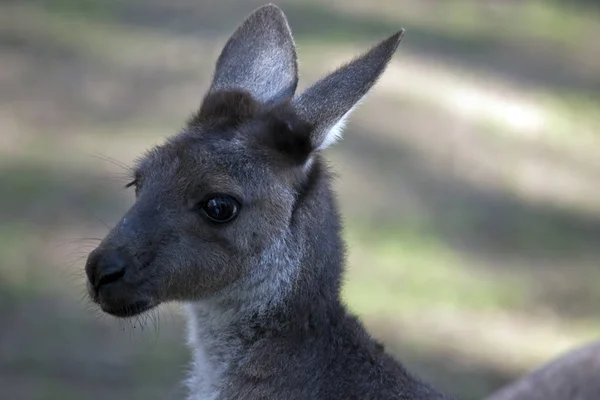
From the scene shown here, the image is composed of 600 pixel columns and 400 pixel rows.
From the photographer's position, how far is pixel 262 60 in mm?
4395

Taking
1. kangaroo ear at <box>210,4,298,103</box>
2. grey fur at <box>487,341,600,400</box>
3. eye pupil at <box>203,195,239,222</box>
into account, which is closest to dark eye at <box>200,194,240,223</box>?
eye pupil at <box>203,195,239,222</box>

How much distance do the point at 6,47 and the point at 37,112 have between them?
0.99m

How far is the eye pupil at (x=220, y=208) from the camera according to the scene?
384cm

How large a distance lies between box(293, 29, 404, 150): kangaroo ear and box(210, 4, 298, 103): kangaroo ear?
472 millimetres

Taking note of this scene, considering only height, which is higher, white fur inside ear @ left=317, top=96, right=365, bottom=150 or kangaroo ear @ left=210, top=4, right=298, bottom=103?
kangaroo ear @ left=210, top=4, right=298, bottom=103

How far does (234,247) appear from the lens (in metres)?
3.87

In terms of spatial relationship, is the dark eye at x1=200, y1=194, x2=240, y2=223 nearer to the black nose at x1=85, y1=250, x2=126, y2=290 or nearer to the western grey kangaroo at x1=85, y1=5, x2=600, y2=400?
the western grey kangaroo at x1=85, y1=5, x2=600, y2=400

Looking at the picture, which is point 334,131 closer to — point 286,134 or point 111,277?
point 286,134

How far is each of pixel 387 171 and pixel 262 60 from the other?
13.2 feet

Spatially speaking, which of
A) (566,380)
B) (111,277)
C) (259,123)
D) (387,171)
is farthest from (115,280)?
(387,171)

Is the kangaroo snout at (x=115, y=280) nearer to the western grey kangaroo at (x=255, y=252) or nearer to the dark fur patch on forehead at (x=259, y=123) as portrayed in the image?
the western grey kangaroo at (x=255, y=252)

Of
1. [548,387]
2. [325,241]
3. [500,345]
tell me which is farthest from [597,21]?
[325,241]

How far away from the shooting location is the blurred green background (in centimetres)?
712

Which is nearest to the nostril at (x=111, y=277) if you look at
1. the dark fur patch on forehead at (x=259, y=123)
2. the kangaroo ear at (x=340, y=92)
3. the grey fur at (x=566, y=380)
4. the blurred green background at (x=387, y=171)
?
the dark fur patch on forehead at (x=259, y=123)
